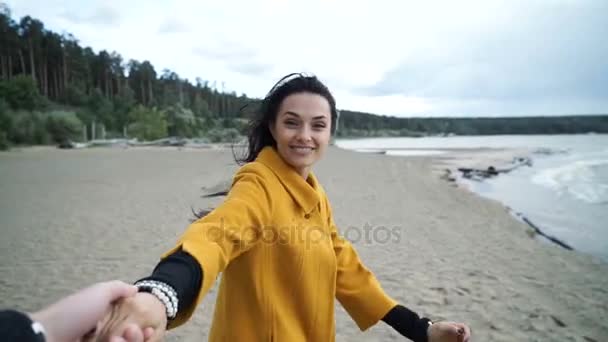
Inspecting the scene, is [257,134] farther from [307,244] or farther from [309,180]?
[307,244]

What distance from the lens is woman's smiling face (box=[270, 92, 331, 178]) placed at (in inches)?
67.1

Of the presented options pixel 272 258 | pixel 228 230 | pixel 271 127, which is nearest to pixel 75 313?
pixel 228 230

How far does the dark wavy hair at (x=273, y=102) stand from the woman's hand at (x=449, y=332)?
3.81 ft

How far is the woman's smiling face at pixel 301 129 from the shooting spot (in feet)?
5.59

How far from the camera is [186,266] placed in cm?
107

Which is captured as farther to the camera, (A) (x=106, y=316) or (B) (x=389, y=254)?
(B) (x=389, y=254)

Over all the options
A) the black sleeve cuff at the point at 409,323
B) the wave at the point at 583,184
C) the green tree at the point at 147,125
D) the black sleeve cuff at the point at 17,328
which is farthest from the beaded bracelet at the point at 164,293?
the green tree at the point at 147,125

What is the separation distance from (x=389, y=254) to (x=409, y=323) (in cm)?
600

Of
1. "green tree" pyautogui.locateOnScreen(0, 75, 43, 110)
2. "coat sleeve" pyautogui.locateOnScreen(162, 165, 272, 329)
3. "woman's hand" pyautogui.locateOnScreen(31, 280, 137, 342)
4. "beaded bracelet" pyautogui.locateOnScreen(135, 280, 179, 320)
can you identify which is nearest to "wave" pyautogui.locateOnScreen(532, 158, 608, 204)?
"coat sleeve" pyautogui.locateOnScreen(162, 165, 272, 329)

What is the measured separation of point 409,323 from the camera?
1.81 meters

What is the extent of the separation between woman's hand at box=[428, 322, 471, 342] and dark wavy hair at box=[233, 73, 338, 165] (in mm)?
1161

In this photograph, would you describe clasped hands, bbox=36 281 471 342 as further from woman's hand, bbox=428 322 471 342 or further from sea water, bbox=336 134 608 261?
sea water, bbox=336 134 608 261

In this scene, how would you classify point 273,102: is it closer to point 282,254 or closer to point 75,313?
point 282,254

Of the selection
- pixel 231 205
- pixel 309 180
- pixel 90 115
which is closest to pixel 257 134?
pixel 309 180
